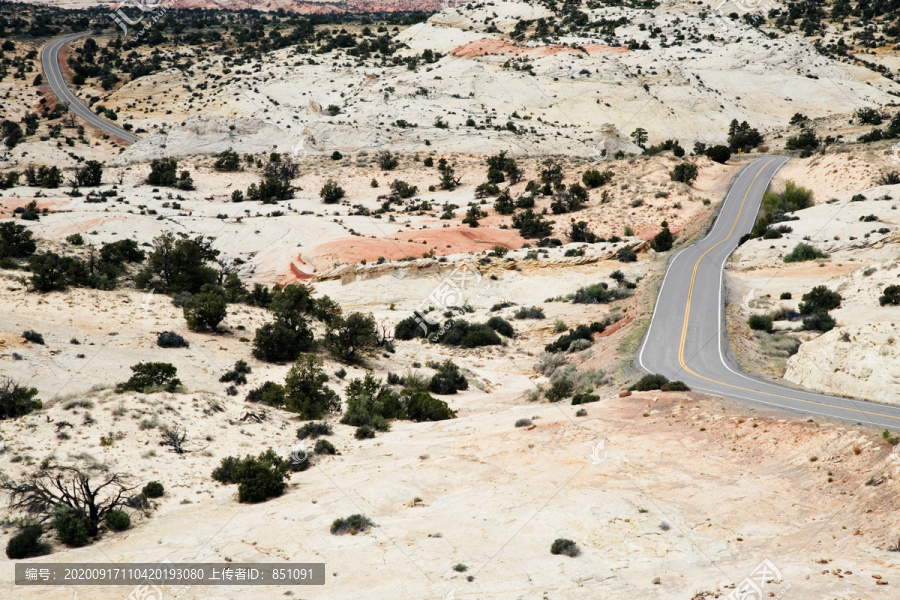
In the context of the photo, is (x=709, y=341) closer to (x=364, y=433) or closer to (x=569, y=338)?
(x=569, y=338)

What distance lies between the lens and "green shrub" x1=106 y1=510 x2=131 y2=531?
57.0 ft

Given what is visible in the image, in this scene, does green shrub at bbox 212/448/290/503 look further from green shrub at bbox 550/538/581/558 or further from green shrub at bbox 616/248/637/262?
green shrub at bbox 616/248/637/262

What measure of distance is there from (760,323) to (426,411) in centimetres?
1998

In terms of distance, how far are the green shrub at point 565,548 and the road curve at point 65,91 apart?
9332 centimetres

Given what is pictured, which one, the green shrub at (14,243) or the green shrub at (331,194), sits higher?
the green shrub at (14,243)

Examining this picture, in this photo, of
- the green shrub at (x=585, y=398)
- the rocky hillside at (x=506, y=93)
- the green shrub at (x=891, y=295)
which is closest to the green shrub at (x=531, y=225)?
the rocky hillside at (x=506, y=93)

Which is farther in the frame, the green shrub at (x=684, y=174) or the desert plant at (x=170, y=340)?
the green shrub at (x=684, y=174)

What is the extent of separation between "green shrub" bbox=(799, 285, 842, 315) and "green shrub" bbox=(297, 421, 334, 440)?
2789 centimetres

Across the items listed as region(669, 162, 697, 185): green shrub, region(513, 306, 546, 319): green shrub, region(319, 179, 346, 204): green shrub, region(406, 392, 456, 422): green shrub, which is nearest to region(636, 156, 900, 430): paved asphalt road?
region(669, 162, 697, 185): green shrub

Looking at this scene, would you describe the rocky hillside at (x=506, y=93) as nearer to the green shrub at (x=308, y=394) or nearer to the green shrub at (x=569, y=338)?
the green shrub at (x=569, y=338)

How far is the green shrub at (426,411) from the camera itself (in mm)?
29297

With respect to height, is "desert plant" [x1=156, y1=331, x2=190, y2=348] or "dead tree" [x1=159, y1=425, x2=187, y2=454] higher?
"dead tree" [x1=159, y1=425, x2=187, y2=454]

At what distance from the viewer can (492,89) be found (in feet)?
331

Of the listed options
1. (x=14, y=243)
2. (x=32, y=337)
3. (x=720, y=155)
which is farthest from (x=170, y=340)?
(x=720, y=155)
